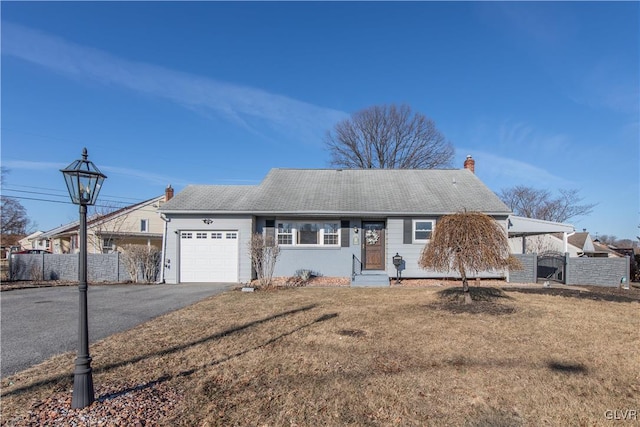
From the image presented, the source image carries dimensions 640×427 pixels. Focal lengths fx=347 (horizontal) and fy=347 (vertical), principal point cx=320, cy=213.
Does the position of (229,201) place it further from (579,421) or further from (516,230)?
(579,421)

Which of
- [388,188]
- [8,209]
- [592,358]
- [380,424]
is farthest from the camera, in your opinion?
[8,209]

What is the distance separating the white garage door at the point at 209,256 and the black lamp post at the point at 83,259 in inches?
397

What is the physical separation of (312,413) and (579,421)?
8.14 feet

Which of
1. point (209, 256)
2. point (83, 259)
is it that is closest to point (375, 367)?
point (83, 259)

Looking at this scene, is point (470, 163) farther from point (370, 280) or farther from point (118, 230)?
point (118, 230)

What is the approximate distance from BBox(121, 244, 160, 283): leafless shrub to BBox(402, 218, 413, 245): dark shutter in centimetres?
1008

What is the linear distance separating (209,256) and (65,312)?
5875 millimetres

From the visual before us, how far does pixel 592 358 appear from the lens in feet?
15.8

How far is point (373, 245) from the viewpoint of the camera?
14.1 meters

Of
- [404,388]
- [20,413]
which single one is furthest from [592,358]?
[20,413]

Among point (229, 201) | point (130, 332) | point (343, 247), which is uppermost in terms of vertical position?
point (229, 201)

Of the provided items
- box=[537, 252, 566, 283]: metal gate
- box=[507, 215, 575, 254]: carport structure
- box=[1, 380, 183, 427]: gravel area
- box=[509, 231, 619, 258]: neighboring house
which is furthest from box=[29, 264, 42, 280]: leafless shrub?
box=[509, 231, 619, 258]: neighboring house

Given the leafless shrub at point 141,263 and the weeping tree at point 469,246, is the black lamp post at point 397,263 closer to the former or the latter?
the weeping tree at point 469,246

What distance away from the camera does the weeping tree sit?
7707mm
